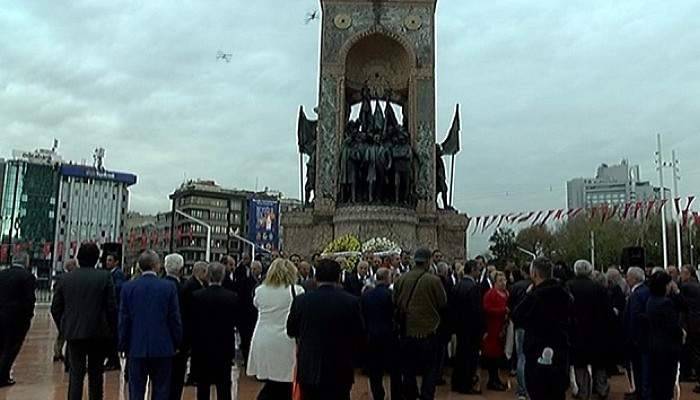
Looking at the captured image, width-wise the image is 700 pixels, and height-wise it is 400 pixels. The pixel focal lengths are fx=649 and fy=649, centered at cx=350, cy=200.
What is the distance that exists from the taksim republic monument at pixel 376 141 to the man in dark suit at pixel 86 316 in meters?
15.9

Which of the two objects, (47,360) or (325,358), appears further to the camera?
(47,360)

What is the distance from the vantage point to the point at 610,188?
55719 millimetres

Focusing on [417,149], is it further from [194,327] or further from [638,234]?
[638,234]

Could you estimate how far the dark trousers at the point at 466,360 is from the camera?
868 centimetres

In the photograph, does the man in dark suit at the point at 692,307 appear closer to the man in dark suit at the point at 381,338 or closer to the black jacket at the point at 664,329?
the black jacket at the point at 664,329

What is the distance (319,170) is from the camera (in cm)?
2448

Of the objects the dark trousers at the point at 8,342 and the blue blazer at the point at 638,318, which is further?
the dark trousers at the point at 8,342

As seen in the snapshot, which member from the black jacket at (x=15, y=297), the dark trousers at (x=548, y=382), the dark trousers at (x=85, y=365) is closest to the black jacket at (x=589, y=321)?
the dark trousers at (x=548, y=382)

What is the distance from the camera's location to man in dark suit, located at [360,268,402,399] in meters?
7.38

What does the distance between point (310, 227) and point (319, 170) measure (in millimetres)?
2205

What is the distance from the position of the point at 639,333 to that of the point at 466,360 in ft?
7.61

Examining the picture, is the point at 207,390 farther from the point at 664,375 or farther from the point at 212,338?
the point at 664,375

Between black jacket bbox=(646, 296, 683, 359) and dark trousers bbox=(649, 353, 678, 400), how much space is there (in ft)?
0.18

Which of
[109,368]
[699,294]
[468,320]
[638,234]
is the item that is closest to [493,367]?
[468,320]
